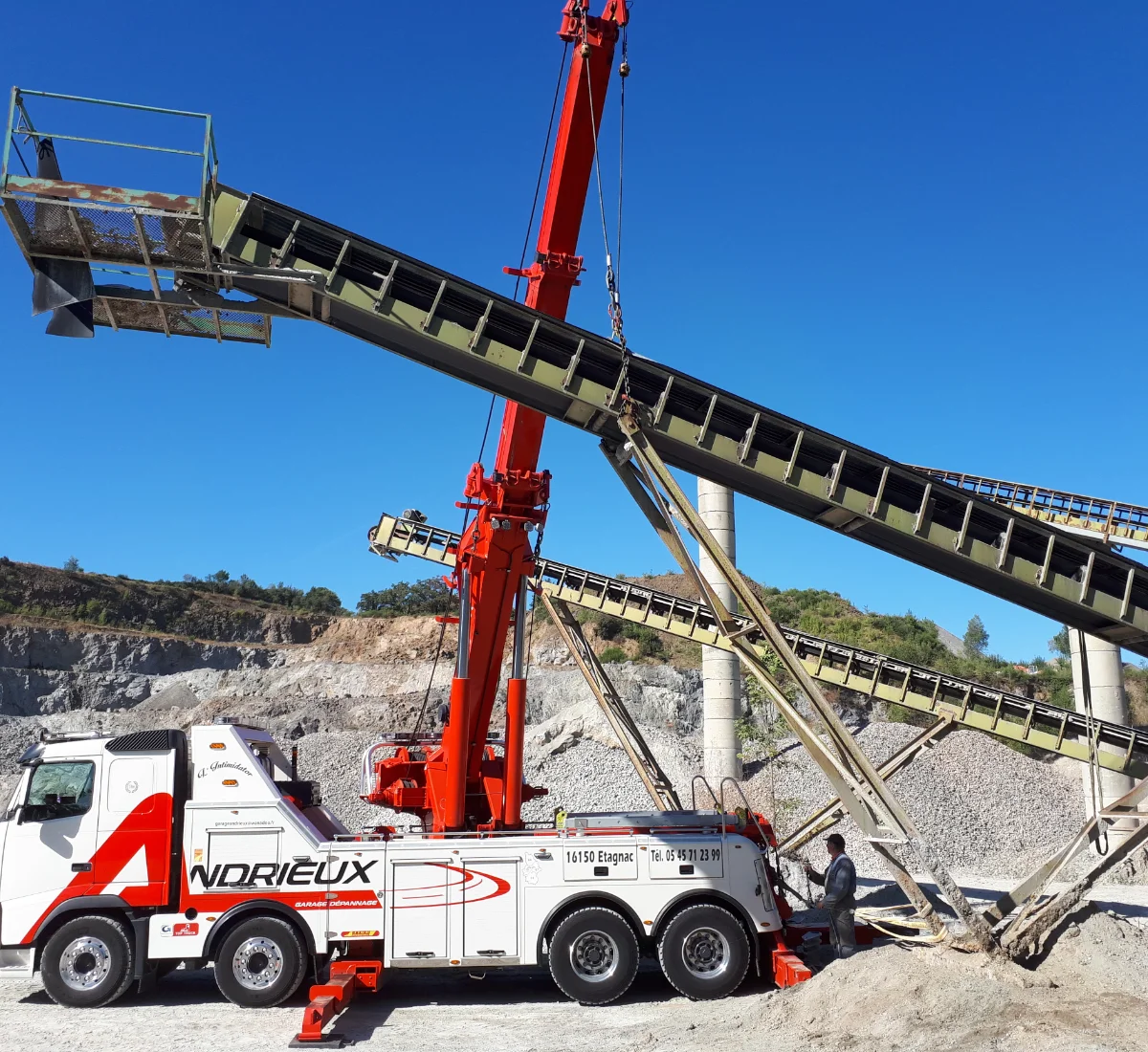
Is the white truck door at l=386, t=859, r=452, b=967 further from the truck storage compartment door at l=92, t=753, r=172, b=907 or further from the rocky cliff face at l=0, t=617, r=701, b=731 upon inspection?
the rocky cliff face at l=0, t=617, r=701, b=731

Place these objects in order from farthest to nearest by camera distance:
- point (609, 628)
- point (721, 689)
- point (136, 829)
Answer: point (609, 628) → point (721, 689) → point (136, 829)

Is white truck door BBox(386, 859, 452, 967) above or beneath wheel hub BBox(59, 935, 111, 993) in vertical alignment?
above

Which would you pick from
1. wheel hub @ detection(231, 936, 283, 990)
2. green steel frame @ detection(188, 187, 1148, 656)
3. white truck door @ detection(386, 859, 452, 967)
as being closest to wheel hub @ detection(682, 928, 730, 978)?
white truck door @ detection(386, 859, 452, 967)

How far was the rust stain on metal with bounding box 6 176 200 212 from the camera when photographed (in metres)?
9.12

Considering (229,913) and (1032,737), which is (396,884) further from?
(1032,737)

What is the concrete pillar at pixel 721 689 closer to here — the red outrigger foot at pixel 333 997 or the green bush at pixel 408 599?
the red outrigger foot at pixel 333 997

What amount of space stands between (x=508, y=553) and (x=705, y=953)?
223 inches

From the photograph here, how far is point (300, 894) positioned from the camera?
10844 mm

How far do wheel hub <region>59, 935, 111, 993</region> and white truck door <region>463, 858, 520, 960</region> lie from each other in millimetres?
4005

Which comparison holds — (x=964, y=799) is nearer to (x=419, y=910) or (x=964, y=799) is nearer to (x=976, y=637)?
(x=419, y=910)

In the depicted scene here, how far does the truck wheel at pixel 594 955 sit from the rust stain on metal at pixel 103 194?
8617 mm

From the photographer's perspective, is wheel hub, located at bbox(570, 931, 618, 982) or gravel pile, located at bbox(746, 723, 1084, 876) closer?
wheel hub, located at bbox(570, 931, 618, 982)

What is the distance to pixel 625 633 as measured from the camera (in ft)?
176

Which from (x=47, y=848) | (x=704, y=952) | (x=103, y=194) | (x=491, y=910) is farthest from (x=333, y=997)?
(x=103, y=194)
